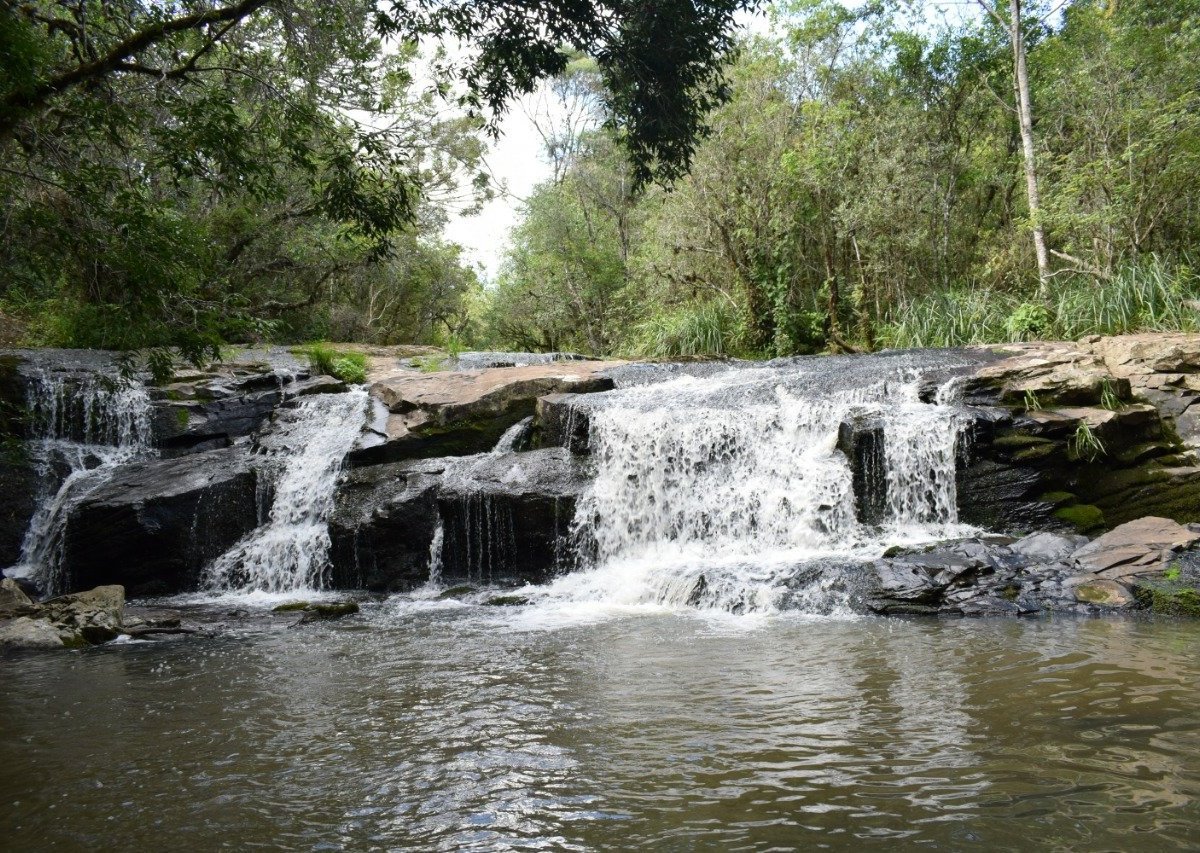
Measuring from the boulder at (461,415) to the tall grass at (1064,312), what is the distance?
296 inches

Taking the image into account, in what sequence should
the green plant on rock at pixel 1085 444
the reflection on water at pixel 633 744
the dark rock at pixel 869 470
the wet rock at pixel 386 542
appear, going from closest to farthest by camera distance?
the reflection on water at pixel 633 744
the green plant on rock at pixel 1085 444
the dark rock at pixel 869 470
the wet rock at pixel 386 542

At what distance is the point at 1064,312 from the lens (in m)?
14.0

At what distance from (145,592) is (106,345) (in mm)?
7320

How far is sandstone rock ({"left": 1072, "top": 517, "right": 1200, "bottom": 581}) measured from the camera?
7.71 meters

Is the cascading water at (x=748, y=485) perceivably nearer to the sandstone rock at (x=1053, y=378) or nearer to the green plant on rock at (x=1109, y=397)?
the sandstone rock at (x=1053, y=378)

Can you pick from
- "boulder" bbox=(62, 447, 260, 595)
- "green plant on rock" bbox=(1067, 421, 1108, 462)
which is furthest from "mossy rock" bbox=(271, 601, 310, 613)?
"green plant on rock" bbox=(1067, 421, 1108, 462)

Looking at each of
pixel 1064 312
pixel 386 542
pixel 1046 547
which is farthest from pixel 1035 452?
pixel 386 542

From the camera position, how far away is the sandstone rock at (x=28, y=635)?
24.5ft

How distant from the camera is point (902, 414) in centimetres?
1055

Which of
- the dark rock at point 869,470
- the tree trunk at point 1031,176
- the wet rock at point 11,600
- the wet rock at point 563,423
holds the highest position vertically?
the tree trunk at point 1031,176

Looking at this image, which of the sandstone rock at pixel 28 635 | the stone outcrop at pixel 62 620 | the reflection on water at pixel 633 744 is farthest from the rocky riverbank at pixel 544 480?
the sandstone rock at pixel 28 635

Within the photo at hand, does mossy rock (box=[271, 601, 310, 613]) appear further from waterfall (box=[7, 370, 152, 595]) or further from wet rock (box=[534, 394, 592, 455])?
waterfall (box=[7, 370, 152, 595])

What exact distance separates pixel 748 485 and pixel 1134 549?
14.4ft

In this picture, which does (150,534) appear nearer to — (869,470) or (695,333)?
(869,470)
